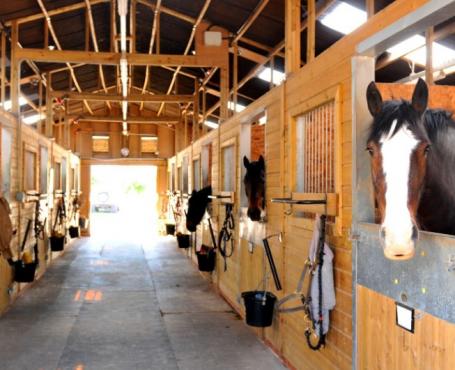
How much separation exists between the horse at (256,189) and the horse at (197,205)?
2.60 meters

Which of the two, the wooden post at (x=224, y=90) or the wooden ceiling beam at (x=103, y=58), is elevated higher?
the wooden ceiling beam at (x=103, y=58)

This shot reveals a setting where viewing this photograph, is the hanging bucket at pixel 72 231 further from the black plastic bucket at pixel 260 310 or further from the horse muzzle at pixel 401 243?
the horse muzzle at pixel 401 243

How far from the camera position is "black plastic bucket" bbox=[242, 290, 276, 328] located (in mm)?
3947

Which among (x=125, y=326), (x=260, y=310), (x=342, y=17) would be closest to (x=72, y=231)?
(x=125, y=326)

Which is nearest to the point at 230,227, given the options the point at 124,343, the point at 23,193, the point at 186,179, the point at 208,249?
the point at 208,249

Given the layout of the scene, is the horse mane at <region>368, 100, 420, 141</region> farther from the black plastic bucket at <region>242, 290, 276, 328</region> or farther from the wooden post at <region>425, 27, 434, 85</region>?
the black plastic bucket at <region>242, 290, 276, 328</region>

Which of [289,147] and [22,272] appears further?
[22,272]

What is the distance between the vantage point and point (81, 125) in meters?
16.5

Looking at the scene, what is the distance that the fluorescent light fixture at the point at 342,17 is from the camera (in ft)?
17.4

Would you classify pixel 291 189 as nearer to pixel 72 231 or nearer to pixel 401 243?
pixel 401 243

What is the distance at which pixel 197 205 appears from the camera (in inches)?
291

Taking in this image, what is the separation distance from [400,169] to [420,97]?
11.7 inches

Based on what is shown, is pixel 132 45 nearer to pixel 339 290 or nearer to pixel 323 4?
pixel 323 4

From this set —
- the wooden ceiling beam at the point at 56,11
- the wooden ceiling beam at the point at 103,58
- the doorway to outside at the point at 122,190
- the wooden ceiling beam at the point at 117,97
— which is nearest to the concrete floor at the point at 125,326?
the wooden ceiling beam at the point at 103,58
